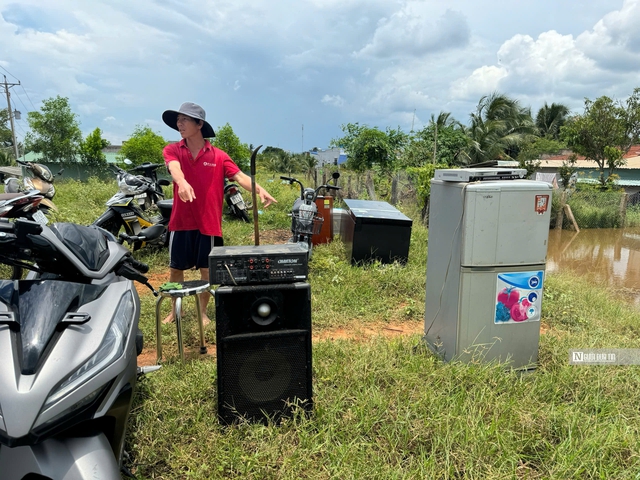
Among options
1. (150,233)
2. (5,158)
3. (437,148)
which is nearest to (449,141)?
(437,148)

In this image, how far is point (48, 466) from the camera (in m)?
1.42

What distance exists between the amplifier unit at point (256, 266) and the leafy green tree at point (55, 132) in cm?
2988

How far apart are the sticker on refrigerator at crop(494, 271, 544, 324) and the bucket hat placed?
2.47 meters

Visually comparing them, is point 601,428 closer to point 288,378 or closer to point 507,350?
point 507,350

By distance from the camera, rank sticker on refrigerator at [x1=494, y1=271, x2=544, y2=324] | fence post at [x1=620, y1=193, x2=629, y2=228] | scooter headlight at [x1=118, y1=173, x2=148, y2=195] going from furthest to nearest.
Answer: fence post at [x1=620, y1=193, x2=629, y2=228]
scooter headlight at [x1=118, y1=173, x2=148, y2=195]
sticker on refrigerator at [x1=494, y1=271, x2=544, y2=324]

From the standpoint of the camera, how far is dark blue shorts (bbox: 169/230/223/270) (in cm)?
359

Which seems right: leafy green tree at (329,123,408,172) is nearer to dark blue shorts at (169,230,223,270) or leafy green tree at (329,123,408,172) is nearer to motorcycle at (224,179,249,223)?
motorcycle at (224,179,249,223)

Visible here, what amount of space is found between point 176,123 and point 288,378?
7.45 feet

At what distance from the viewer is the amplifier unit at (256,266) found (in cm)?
218

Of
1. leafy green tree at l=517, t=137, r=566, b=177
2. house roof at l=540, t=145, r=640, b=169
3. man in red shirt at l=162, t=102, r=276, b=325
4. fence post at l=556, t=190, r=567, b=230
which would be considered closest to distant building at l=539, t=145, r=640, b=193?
house roof at l=540, t=145, r=640, b=169

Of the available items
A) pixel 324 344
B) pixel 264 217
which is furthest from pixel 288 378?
pixel 264 217

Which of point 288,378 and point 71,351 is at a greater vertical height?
point 71,351

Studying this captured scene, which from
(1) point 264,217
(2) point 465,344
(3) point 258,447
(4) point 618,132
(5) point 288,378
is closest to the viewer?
(3) point 258,447

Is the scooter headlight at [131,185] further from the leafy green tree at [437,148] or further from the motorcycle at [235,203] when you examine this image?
the leafy green tree at [437,148]
